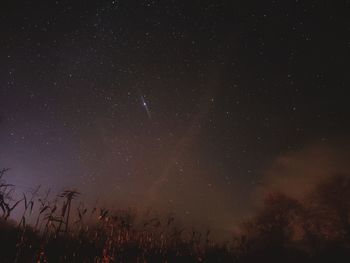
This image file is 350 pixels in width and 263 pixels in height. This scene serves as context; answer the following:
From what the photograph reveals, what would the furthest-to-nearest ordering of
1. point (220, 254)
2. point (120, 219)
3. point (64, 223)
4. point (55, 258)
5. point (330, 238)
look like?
point (330, 238) < point (220, 254) < point (120, 219) < point (64, 223) < point (55, 258)

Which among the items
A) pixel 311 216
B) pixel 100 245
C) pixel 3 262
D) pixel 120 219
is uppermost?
pixel 311 216

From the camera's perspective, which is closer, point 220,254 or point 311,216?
point 220,254

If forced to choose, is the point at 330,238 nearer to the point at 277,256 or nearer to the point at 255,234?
the point at 255,234

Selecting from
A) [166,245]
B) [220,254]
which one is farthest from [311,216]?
[166,245]

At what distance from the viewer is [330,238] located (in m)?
38.2

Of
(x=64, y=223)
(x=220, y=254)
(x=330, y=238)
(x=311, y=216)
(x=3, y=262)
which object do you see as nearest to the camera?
(x=3, y=262)

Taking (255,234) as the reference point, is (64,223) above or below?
below

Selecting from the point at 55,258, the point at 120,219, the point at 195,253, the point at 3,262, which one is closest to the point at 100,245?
the point at 120,219

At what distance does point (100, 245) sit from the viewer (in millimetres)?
15945

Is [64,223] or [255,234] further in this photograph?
[255,234]

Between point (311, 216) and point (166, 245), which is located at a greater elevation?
point (311, 216)

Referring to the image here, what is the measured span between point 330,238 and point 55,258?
35263 millimetres

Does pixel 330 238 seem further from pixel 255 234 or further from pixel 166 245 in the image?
pixel 166 245

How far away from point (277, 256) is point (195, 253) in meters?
10.3
